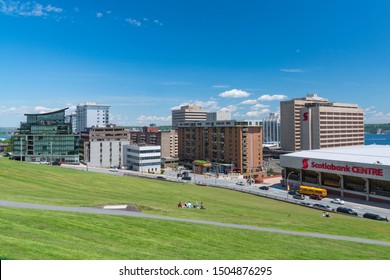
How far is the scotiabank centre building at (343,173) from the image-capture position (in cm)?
7781

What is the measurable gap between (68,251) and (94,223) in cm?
802

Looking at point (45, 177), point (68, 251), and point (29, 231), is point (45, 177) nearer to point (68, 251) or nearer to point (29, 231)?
point (29, 231)

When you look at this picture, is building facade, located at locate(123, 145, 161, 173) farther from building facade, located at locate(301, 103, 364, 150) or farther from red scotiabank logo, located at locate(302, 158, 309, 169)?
building facade, located at locate(301, 103, 364, 150)

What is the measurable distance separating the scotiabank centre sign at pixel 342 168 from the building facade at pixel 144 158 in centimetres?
6960

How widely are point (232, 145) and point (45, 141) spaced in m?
85.2

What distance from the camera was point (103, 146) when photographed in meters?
148

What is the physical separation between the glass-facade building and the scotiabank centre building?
324 ft

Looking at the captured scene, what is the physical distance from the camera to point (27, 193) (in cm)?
3853

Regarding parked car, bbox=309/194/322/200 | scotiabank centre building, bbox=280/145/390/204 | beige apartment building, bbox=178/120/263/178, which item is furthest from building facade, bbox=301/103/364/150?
parked car, bbox=309/194/322/200

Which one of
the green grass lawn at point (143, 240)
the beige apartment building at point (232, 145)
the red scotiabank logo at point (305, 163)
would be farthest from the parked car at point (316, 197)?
the green grass lawn at point (143, 240)

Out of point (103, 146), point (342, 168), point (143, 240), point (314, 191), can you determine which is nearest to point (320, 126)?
point (342, 168)

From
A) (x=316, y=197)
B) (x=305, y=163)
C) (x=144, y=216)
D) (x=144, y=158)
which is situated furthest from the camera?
(x=144, y=158)

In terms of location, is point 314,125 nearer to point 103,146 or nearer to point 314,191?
point 314,191
